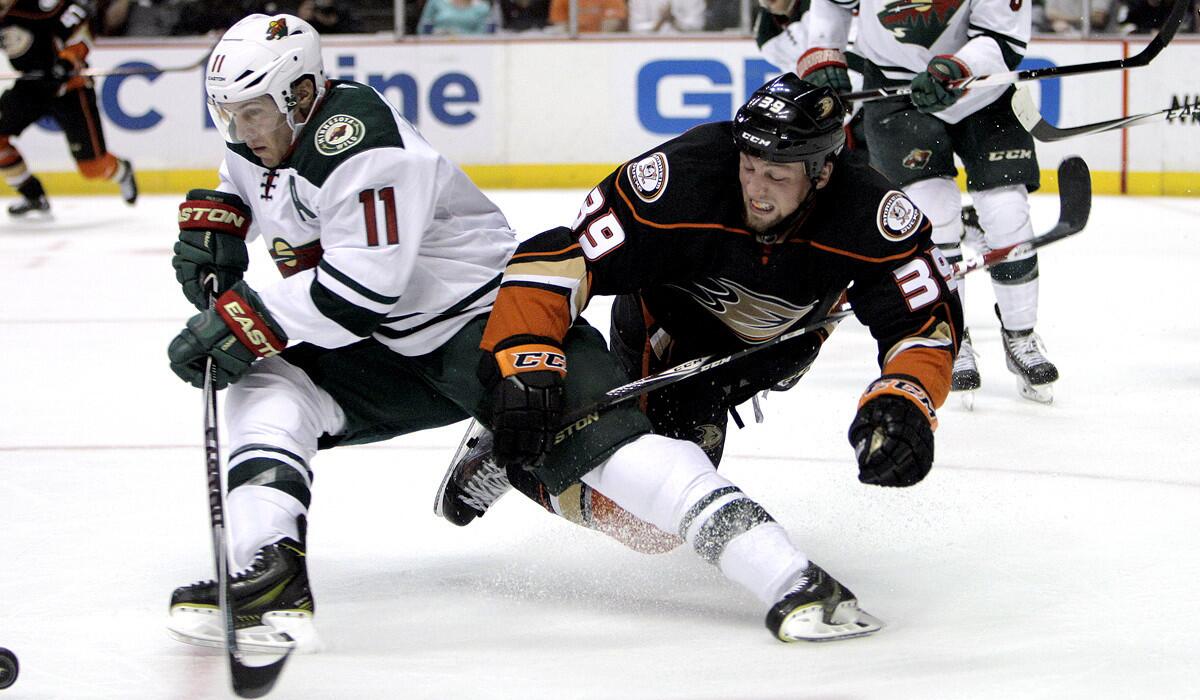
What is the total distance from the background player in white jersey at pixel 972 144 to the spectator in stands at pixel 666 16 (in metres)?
4.02

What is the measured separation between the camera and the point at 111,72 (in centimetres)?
752

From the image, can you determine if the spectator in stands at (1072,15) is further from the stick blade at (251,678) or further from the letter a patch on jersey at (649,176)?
the stick blade at (251,678)

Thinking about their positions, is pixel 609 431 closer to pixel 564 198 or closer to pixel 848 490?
pixel 848 490

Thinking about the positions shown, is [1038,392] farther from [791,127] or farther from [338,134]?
[338,134]

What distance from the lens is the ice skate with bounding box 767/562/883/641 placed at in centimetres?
208

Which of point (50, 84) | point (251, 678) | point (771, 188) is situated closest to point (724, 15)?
point (50, 84)

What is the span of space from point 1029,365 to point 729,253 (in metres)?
1.80

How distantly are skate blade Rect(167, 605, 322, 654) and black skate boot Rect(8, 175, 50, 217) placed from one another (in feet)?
19.5

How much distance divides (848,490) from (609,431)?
Result: 0.98m

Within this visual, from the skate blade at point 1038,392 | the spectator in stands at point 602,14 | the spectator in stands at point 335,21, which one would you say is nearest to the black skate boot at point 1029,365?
the skate blade at point 1038,392

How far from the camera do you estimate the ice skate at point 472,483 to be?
252 centimetres

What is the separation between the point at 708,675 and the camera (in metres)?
2.03

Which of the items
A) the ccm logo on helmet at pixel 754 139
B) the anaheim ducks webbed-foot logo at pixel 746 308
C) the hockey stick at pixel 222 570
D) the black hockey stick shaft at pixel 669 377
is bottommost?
the hockey stick at pixel 222 570

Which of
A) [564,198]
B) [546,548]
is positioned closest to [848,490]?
[546,548]
